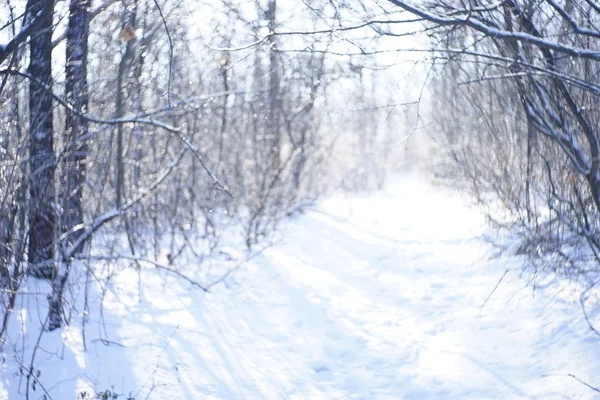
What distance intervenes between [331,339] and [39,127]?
324 centimetres

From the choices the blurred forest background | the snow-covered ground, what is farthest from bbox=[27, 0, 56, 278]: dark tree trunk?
the snow-covered ground

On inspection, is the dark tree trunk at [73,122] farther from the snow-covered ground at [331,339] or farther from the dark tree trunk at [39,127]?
the snow-covered ground at [331,339]

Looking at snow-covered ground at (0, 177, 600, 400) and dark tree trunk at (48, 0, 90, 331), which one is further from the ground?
dark tree trunk at (48, 0, 90, 331)

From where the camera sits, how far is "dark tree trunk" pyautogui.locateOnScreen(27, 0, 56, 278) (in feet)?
13.3

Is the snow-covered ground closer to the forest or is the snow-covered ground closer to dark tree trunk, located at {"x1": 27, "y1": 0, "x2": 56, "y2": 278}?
the forest

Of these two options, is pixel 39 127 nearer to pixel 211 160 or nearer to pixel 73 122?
pixel 73 122

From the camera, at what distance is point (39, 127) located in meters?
4.30

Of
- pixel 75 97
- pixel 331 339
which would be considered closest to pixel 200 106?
pixel 75 97

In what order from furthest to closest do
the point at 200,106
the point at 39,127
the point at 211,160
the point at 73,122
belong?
the point at 211,160, the point at 200,106, the point at 73,122, the point at 39,127

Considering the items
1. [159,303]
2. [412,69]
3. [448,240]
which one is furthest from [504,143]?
[159,303]

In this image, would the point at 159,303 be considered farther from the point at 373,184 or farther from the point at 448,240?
the point at 373,184

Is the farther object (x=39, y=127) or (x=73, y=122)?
(x=73, y=122)

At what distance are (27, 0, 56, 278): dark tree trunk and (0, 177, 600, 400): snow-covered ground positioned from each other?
74cm

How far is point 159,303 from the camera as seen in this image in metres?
5.79
